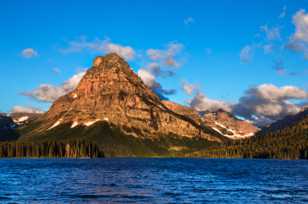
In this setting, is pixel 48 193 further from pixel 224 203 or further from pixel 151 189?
pixel 224 203

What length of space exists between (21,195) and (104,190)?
64.6ft

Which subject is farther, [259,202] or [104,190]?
[104,190]

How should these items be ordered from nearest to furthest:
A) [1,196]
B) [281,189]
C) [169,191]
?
[1,196], [169,191], [281,189]

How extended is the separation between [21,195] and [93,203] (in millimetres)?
20394

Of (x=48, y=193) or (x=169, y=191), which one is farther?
(x=169, y=191)

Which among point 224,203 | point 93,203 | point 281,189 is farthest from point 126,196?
point 281,189

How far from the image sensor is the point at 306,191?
115188 mm

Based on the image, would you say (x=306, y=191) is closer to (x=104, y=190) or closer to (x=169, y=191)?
(x=169, y=191)

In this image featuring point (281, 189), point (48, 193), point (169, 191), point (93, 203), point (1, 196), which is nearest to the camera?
point (93, 203)

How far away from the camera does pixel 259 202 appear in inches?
3661

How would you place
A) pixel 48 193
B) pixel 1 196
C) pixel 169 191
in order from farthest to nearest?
pixel 169 191
pixel 48 193
pixel 1 196

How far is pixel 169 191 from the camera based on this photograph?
4464 inches

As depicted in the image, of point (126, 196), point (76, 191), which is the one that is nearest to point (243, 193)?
point (126, 196)

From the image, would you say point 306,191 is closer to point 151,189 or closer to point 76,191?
point 151,189
